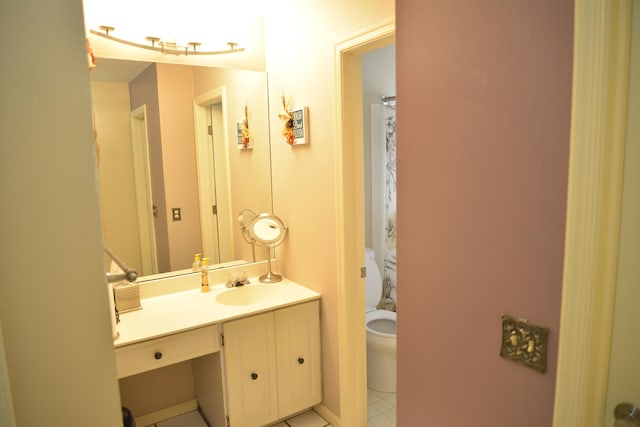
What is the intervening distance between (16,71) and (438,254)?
1.02 metres

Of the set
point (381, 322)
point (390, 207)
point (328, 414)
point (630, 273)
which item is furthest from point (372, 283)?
point (630, 273)

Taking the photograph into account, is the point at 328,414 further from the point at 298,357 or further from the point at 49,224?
the point at 49,224

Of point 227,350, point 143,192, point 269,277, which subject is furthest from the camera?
point 269,277

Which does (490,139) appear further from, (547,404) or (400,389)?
(400,389)

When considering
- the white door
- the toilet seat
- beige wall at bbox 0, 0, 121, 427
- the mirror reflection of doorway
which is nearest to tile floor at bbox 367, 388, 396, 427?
the toilet seat

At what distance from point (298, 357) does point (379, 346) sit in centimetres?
61

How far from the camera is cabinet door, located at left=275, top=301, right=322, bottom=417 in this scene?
2.26 meters

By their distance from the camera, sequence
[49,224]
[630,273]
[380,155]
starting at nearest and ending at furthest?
[49,224], [630,273], [380,155]

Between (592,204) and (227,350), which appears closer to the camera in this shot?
(592,204)

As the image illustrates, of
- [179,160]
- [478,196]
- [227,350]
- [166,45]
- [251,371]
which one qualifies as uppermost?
[166,45]

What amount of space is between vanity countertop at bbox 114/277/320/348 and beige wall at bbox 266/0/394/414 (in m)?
0.16

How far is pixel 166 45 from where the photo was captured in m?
2.31

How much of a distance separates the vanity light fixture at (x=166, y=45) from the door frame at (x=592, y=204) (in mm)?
2096

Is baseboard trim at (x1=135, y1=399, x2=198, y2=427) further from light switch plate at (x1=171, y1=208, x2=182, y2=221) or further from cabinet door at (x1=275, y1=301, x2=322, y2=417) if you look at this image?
light switch plate at (x1=171, y1=208, x2=182, y2=221)
